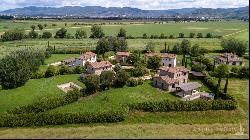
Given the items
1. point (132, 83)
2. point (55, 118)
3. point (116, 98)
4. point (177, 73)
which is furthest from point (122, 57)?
point (55, 118)

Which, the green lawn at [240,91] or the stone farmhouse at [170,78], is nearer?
the green lawn at [240,91]

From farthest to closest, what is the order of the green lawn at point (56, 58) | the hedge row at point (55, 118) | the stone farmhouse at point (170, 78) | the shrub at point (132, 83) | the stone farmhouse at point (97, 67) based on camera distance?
the green lawn at point (56, 58) < the stone farmhouse at point (97, 67) < the shrub at point (132, 83) < the stone farmhouse at point (170, 78) < the hedge row at point (55, 118)

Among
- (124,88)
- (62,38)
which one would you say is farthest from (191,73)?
(62,38)

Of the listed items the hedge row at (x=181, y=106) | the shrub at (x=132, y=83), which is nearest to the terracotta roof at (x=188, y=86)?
the hedge row at (x=181, y=106)

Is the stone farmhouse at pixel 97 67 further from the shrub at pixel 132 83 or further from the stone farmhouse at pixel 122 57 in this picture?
the stone farmhouse at pixel 122 57

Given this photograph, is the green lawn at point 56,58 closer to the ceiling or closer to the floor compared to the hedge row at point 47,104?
closer to the ceiling

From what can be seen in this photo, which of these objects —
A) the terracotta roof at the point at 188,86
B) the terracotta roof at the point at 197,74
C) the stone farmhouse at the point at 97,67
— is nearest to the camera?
the terracotta roof at the point at 188,86

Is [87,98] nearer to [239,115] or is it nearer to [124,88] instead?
[124,88]

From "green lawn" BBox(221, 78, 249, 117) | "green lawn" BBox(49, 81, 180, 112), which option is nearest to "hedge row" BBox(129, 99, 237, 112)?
"green lawn" BBox(221, 78, 249, 117)
